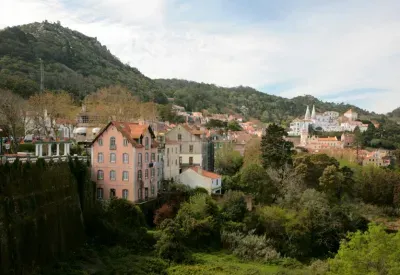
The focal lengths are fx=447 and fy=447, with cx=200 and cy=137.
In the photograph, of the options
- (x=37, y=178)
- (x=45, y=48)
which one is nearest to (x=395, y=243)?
(x=37, y=178)

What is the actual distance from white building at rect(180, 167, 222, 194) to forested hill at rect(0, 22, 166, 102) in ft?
133

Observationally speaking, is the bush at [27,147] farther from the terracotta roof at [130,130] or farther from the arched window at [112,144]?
the arched window at [112,144]

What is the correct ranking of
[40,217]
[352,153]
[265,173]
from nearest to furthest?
1. [40,217]
2. [265,173]
3. [352,153]

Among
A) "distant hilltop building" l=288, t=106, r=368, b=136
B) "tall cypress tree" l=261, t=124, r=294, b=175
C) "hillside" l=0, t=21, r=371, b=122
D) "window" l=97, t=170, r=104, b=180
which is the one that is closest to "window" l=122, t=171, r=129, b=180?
"window" l=97, t=170, r=104, b=180

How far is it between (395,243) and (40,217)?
67.8 ft

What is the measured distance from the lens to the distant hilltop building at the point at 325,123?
162 m

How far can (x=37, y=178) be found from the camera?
28.0m

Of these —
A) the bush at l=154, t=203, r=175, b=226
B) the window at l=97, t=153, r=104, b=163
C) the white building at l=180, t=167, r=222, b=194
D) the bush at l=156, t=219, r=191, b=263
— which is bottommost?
the bush at l=156, t=219, r=191, b=263

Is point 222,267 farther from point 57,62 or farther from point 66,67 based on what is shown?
point 57,62

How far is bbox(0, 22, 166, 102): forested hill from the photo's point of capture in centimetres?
9874

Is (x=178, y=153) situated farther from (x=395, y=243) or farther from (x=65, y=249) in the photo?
(x=395, y=243)

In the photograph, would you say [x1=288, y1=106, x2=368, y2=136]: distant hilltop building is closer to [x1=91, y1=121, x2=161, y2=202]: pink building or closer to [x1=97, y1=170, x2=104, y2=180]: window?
[x1=91, y1=121, x2=161, y2=202]: pink building

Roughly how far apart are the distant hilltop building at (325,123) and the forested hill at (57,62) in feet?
173

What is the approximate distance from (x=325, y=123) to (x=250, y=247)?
519ft
